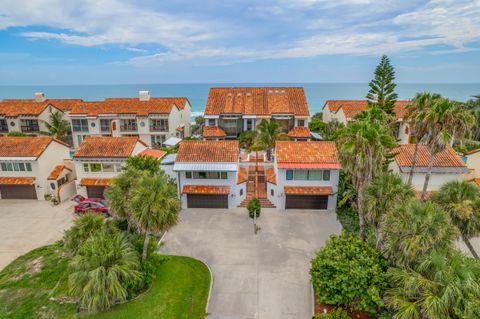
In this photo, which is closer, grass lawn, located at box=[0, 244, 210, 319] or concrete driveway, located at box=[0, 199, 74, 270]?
grass lawn, located at box=[0, 244, 210, 319]

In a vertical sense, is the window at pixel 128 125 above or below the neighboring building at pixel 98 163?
above

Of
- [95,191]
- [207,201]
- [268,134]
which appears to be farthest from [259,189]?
[95,191]

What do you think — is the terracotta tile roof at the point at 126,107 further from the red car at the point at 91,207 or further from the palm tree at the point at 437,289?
the palm tree at the point at 437,289

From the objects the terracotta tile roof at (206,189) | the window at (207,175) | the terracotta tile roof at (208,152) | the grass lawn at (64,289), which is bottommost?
the grass lawn at (64,289)

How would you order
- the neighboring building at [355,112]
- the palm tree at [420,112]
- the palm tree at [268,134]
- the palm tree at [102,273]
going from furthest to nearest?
1. the neighboring building at [355,112]
2. the palm tree at [268,134]
3. the palm tree at [420,112]
4. the palm tree at [102,273]

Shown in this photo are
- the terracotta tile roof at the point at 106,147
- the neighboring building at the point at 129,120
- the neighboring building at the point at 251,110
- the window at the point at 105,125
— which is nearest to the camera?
the terracotta tile roof at the point at 106,147

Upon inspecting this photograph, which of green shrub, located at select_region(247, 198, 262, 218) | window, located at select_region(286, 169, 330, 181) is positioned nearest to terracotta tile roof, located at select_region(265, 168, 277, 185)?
window, located at select_region(286, 169, 330, 181)

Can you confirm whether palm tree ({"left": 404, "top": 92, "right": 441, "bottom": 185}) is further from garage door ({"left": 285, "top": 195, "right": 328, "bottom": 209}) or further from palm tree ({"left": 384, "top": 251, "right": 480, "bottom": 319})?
garage door ({"left": 285, "top": 195, "right": 328, "bottom": 209})

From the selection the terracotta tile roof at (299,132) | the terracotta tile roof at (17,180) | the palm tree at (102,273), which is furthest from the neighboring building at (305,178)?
the terracotta tile roof at (17,180)
